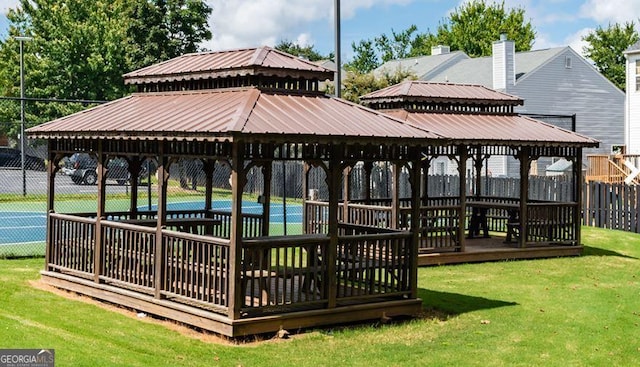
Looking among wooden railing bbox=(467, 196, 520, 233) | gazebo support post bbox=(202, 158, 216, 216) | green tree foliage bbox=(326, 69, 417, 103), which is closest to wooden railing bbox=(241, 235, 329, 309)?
gazebo support post bbox=(202, 158, 216, 216)

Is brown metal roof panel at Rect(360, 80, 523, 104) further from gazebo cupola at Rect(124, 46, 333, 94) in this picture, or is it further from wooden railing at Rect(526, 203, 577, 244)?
gazebo cupola at Rect(124, 46, 333, 94)

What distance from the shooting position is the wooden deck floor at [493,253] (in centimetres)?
2073

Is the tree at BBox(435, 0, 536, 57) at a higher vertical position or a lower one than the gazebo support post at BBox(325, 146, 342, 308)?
higher

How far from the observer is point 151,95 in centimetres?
1642

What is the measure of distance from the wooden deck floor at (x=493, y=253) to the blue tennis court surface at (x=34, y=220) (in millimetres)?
9426

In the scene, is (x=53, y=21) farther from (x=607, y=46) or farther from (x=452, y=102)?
(x=607, y=46)

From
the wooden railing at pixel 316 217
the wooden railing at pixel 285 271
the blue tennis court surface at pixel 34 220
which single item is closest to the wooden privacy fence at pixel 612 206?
the blue tennis court surface at pixel 34 220

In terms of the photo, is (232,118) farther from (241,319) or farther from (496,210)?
(496,210)

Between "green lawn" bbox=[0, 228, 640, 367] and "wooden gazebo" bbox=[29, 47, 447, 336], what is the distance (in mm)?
464

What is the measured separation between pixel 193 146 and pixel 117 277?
9.58 ft

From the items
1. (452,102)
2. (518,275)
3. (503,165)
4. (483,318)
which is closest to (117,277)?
(483,318)

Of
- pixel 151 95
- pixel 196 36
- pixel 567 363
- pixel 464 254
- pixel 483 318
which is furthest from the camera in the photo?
pixel 196 36

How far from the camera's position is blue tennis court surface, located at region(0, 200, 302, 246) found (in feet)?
79.6

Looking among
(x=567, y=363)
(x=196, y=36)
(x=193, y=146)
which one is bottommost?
(x=567, y=363)
